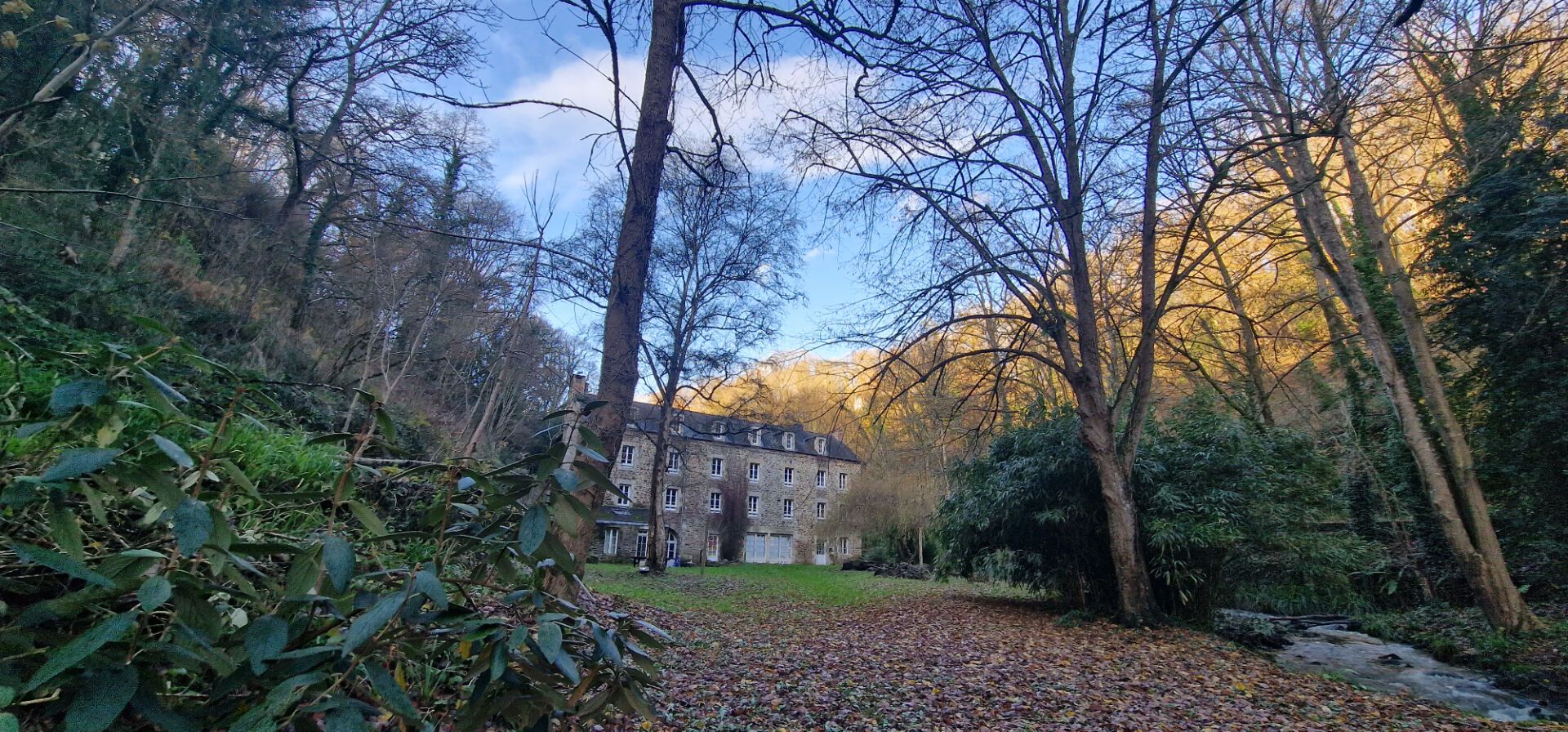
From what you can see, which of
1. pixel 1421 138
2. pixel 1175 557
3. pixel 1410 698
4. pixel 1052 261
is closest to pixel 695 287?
pixel 1052 261

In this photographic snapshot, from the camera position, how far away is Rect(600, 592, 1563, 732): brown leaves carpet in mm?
3912

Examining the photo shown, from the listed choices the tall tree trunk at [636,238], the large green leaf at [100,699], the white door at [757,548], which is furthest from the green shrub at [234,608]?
the white door at [757,548]

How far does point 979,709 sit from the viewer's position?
4.19 metres

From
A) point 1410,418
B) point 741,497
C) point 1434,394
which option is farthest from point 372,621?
point 741,497

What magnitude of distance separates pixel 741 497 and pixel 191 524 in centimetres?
3373

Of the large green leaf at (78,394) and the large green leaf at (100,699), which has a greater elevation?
the large green leaf at (78,394)

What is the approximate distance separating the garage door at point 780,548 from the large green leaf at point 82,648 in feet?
118

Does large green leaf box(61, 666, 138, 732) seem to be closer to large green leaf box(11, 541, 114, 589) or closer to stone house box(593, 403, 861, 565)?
large green leaf box(11, 541, 114, 589)

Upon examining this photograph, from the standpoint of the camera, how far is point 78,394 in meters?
0.96

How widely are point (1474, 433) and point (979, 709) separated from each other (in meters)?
10.1

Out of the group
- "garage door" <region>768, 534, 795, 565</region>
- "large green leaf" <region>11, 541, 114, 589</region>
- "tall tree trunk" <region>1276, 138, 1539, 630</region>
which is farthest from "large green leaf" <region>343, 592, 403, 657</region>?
"garage door" <region>768, 534, 795, 565</region>

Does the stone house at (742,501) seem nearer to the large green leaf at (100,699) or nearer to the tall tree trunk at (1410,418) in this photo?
the tall tree trunk at (1410,418)

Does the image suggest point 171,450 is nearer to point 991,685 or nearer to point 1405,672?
point 991,685

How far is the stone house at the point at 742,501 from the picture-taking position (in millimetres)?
29994
